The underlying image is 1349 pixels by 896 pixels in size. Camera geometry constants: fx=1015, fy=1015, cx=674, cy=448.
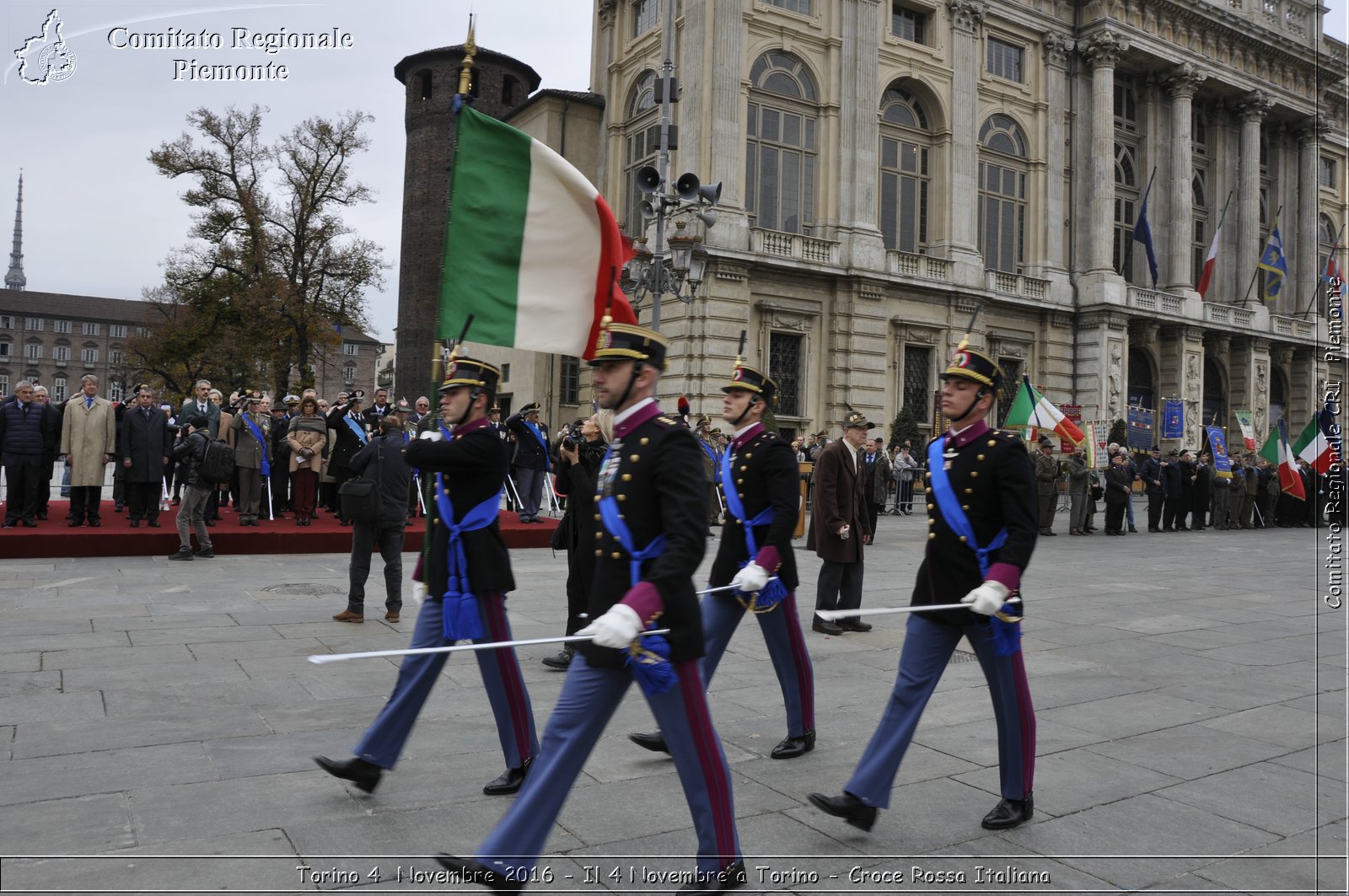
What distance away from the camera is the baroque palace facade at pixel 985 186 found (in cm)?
2938

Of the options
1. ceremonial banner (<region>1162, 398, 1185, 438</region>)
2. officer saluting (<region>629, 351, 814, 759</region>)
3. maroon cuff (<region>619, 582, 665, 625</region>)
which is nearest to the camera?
maroon cuff (<region>619, 582, 665, 625</region>)

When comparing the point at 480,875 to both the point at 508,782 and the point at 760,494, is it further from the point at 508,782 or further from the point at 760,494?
the point at 760,494

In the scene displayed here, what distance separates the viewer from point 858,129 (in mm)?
30719

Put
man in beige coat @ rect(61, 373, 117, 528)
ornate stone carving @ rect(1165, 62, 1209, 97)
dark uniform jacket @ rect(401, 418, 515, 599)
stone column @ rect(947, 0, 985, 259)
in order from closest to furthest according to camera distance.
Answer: dark uniform jacket @ rect(401, 418, 515, 599), man in beige coat @ rect(61, 373, 117, 528), stone column @ rect(947, 0, 985, 259), ornate stone carving @ rect(1165, 62, 1209, 97)

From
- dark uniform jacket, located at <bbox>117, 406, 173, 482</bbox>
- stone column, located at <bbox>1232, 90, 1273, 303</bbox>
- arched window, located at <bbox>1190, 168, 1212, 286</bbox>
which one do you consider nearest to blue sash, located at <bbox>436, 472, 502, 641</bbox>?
dark uniform jacket, located at <bbox>117, 406, 173, 482</bbox>

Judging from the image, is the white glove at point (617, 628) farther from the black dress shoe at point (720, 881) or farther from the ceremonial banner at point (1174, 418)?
the ceremonial banner at point (1174, 418)

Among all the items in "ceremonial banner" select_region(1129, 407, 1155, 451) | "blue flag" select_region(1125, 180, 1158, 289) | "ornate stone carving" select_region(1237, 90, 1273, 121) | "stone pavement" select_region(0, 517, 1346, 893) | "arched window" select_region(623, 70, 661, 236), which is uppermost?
"ornate stone carving" select_region(1237, 90, 1273, 121)

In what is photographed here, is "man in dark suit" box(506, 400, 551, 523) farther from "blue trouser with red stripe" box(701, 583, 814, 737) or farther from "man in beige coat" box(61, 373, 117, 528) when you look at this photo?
"blue trouser with red stripe" box(701, 583, 814, 737)

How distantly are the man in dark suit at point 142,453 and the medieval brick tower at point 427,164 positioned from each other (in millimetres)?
30105

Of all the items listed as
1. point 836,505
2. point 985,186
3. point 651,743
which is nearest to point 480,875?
point 651,743

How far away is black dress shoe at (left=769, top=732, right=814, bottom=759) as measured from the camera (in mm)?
5473

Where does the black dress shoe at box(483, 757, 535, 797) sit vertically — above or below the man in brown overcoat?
below

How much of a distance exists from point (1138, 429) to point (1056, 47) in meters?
14.4

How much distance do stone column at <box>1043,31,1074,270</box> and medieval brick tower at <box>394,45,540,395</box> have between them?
874 inches
